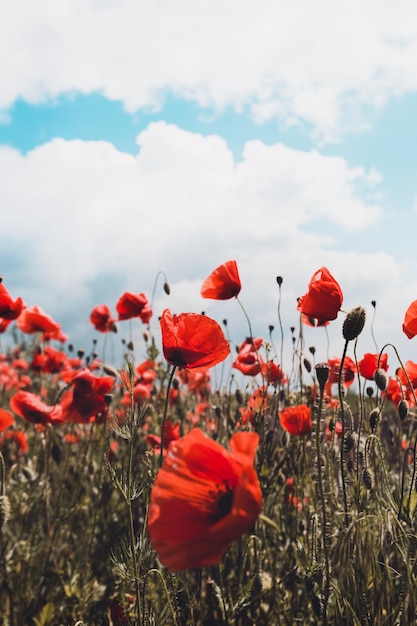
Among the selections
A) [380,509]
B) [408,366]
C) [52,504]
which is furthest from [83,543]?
[408,366]

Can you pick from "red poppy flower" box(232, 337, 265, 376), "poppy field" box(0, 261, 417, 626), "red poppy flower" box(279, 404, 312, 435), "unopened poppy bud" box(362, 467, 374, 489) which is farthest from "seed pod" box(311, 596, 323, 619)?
"red poppy flower" box(232, 337, 265, 376)

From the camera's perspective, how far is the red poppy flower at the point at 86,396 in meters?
3.09

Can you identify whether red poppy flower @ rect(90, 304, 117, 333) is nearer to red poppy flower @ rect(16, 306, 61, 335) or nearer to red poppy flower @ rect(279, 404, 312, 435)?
red poppy flower @ rect(16, 306, 61, 335)

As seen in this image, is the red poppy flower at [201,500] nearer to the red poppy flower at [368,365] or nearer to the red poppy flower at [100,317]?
the red poppy flower at [368,365]

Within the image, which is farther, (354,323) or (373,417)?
(373,417)

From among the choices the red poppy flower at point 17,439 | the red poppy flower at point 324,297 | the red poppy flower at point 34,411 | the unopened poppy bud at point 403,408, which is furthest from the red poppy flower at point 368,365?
the red poppy flower at point 17,439

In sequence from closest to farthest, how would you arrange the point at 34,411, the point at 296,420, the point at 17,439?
the point at 296,420, the point at 34,411, the point at 17,439

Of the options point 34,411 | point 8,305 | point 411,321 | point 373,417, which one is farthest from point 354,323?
point 8,305

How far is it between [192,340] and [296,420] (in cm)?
95

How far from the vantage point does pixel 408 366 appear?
2.46 metres

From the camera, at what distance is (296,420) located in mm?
2592

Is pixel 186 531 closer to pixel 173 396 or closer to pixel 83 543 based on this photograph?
pixel 83 543

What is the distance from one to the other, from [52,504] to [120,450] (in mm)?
959

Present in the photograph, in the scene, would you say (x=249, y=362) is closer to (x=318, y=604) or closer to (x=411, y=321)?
(x=411, y=321)
